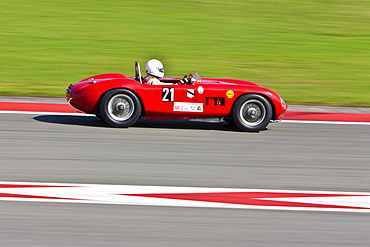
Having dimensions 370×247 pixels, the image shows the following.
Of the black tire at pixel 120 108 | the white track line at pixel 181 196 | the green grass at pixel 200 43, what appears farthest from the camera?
the green grass at pixel 200 43

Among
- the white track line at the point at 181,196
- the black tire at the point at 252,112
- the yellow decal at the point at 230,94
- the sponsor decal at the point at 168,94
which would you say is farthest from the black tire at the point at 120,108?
the white track line at the point at 181,196

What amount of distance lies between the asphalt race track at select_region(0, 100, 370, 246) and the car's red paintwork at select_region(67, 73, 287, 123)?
12.2 inches

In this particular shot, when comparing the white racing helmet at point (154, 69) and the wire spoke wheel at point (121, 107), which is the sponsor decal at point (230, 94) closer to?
the white racing helmet at point (154, 69)

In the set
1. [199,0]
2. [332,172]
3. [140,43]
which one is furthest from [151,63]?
[199,0]

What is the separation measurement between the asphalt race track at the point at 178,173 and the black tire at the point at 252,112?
0.51 feet

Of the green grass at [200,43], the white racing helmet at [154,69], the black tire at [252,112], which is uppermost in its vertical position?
the green grass at [200,43]

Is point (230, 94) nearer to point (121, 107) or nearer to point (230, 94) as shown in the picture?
point (230, 94)

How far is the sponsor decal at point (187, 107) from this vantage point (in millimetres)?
8625

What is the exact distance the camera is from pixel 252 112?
8828 mm

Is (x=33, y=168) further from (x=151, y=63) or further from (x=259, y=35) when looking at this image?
(x=259, y=35)

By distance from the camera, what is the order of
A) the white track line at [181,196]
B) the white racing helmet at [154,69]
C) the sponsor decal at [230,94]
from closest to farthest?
the white track line at [181,196], the sponsor decal at [230,94], the white racing helmet at [154,69]

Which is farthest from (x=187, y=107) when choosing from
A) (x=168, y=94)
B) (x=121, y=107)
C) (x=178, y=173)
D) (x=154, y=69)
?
(x=178, y=173)

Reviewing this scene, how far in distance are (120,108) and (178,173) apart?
251 cm

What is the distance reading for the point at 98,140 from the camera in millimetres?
7957
